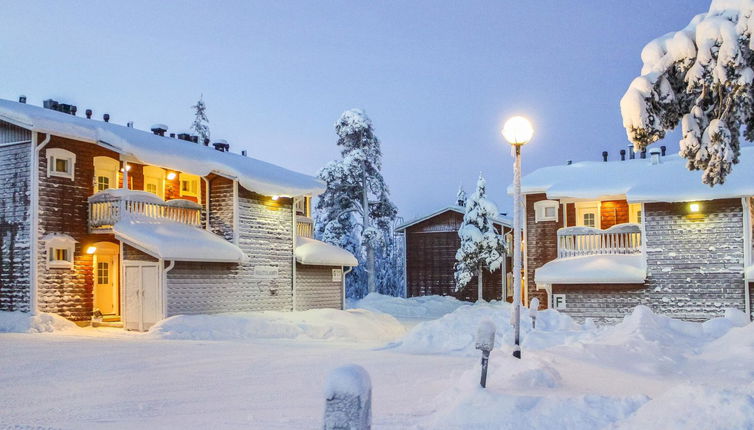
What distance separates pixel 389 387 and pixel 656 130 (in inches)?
272

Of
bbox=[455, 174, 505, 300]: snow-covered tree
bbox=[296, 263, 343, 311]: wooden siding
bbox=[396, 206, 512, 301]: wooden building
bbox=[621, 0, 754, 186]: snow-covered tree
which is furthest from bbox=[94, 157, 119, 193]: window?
bbox=[396, 206, 512, 301]: wooden building

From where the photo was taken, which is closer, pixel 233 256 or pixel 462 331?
pixel 462 331

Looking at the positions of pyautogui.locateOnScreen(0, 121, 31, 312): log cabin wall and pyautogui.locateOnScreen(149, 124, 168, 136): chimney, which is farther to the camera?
pyautogui.locateOnScreen(149, 124, 168, 136): chimney

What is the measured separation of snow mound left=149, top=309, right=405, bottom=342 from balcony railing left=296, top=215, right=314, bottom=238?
552 cm

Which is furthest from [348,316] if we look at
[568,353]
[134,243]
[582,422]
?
[582,422]

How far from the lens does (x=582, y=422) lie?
6875 millimetres

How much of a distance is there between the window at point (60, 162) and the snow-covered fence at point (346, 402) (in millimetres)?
18909

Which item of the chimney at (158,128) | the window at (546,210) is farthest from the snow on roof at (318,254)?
the window at (546,210)

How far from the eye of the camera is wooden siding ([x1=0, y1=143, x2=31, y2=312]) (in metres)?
21.2

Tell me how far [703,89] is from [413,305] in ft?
93.5

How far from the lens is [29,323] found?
20.1 metres

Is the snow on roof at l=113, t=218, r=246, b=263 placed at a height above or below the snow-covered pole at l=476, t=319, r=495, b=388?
above

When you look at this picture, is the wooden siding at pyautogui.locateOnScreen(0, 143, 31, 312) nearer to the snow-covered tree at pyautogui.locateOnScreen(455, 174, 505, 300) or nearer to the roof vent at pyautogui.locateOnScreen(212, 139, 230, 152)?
the roof vent at pyautogui.locateOnScreen(212, 139, 230, 152)

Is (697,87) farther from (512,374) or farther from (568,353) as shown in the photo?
(512,374)
